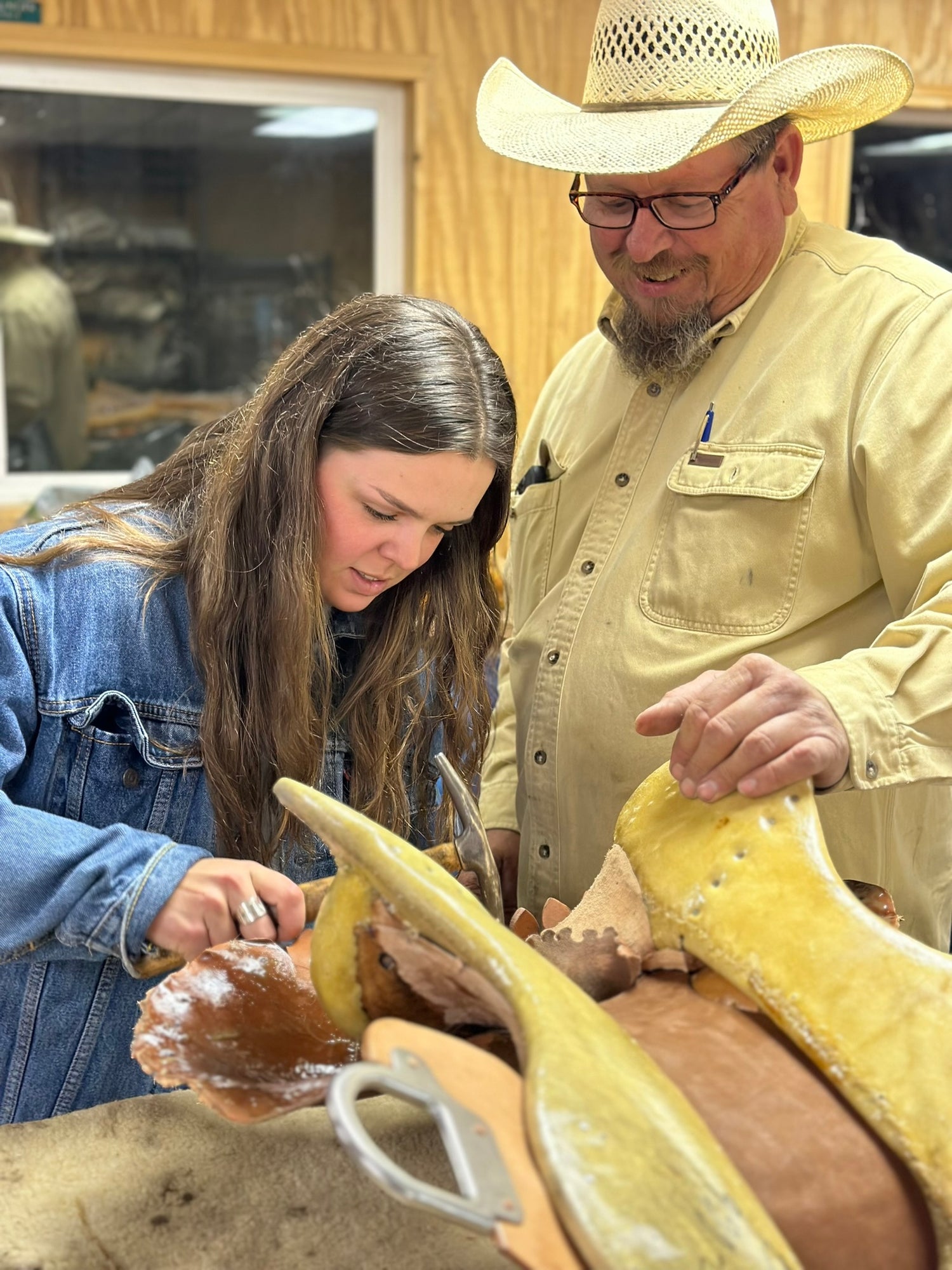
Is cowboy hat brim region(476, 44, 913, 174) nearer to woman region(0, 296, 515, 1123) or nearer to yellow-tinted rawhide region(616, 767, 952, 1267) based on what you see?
woman region(0, 296, 515, 1123)

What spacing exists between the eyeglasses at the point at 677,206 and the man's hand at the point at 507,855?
1008 mm

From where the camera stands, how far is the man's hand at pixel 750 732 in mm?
1259

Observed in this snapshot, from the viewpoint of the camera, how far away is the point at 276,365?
1750mm

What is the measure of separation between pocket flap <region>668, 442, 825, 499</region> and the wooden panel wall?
106 inches

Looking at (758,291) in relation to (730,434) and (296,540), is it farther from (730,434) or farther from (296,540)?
(296,540)

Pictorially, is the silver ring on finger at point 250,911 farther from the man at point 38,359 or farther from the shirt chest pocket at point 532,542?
the man at point 38,359

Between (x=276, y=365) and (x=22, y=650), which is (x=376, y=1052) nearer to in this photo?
(x=22, y=650)

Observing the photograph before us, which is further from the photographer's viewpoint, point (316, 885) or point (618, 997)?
point (316, 885)

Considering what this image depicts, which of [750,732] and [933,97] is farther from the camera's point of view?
[933,97]

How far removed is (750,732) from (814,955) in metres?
0.26

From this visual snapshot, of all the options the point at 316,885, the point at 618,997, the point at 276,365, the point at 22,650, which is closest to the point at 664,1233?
the point at 618,997

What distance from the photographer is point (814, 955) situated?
3.61 ft

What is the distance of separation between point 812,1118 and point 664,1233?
24 centimetres

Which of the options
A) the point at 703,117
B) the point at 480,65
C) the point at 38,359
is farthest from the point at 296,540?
the point at 480,65
